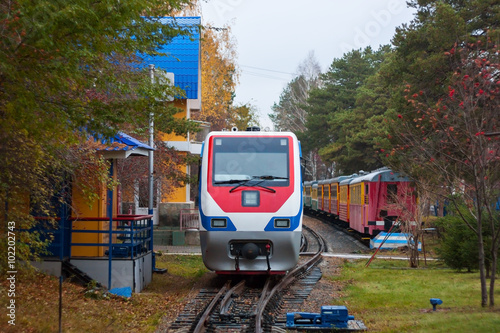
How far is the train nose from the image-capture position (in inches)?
450

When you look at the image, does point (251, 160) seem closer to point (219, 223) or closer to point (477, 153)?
point (219, 223)

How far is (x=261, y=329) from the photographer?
8156 mm

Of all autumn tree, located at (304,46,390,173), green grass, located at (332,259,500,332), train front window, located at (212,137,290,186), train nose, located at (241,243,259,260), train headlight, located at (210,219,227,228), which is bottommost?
green grass, located at (332,259,500,332)

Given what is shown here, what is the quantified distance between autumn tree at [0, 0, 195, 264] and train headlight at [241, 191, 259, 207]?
127 inches

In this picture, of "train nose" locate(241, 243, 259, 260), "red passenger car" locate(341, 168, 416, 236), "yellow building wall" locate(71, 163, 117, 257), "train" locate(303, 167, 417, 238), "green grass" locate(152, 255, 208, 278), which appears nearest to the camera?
"train nose" locate(241, 243, 259, 260)

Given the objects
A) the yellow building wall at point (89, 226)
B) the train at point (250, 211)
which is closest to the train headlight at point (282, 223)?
the train at point (250, 211)

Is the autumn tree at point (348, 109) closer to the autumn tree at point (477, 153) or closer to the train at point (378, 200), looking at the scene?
the train at point (378, 200)

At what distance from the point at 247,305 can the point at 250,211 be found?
195 centimetres

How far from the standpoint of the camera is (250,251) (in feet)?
37.5

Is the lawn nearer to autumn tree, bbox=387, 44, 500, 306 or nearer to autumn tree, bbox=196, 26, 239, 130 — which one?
autumn tree, bbox=387, 44, 500, 306

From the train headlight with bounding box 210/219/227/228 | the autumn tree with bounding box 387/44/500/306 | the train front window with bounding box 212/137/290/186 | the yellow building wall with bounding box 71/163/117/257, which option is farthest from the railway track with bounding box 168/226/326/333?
the autumn tree with bounding box 387/44/500/306

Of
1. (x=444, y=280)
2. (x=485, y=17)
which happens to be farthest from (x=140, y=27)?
(x=485, y=17)

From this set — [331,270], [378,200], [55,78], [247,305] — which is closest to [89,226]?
[247,305]

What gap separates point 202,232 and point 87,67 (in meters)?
4.78
